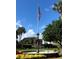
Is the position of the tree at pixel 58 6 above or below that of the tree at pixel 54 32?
above

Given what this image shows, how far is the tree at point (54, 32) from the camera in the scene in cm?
235

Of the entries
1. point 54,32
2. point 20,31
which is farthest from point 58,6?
point 20,31

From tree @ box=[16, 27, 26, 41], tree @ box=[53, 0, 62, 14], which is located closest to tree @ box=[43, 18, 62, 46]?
tree @ box=[53, 0, 62, 14]

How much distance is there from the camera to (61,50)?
7.66ft

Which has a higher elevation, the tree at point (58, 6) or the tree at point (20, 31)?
the tree at point (58, 6)

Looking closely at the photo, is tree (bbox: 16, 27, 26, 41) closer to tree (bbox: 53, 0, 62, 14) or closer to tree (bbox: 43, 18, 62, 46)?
tree (bbox: 43, 18, 62, 46)

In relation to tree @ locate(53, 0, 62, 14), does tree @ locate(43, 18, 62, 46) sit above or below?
below

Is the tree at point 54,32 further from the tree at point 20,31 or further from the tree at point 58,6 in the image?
the tree at point 20,31

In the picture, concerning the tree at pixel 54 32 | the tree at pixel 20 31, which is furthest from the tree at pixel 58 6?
the tree at pixel 20 31

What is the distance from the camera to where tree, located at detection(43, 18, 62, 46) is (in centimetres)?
Result: 235
